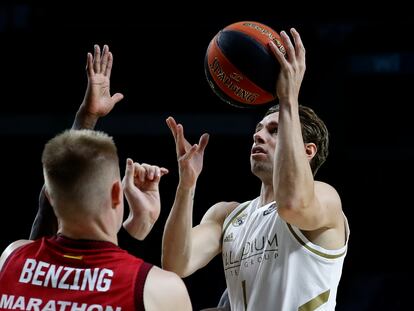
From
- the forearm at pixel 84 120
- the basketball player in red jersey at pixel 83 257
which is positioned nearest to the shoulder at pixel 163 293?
the basketball player in red jersey at pixel 83 257

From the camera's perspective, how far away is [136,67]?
912 centimetres

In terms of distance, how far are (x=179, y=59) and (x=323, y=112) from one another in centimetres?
201

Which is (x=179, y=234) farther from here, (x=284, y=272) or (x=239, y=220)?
Result: (x=284, y=272)

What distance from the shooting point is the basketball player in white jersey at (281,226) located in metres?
2.91

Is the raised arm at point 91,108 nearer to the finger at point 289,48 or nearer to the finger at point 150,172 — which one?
the finger at point 150,172

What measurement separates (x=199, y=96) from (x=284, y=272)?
6.06 meters

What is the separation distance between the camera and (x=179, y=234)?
3.38m

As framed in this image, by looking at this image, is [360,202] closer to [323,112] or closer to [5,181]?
[323,112]

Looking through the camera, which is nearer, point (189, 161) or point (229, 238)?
point (189, 161)

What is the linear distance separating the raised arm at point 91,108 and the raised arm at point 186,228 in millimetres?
360

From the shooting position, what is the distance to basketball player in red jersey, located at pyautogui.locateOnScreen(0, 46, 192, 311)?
2.01 metres

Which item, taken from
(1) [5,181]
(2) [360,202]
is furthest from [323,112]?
(1) [5,181]

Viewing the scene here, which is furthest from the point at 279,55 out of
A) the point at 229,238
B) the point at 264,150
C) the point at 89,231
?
the point at 89,231

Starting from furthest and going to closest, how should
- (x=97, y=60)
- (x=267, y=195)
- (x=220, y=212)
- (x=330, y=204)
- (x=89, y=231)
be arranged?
(x=220, y=212) → (x=267, y=195) → (x=97, y=60) → (x=330, y=204) → (x=89, y=231)
